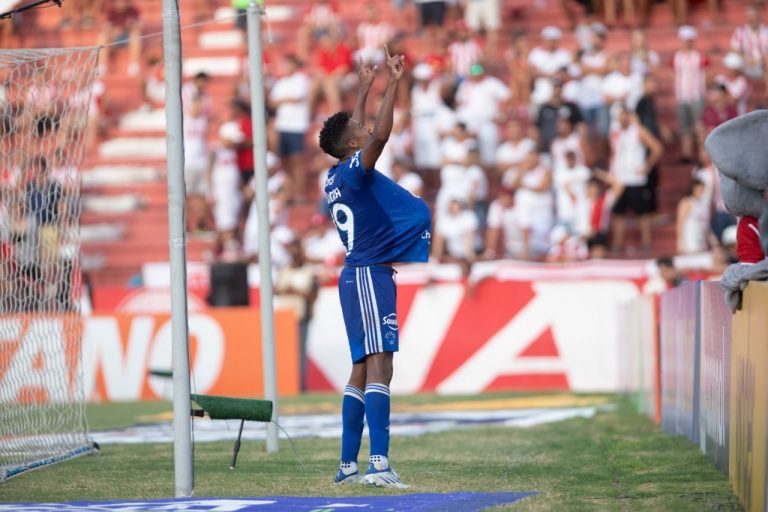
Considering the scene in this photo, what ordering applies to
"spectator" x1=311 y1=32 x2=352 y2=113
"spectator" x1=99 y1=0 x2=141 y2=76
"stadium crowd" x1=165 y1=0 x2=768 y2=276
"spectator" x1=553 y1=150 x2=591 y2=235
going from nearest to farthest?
"spectator" x1=553 y1=150 x2=591 y2=235 → "stadium crowd" x1=165 y1=0 x2=768 y2=276 → "spectator" x1=311 y1=32 x2=352 y2=113 → "spectator" x1=99 y1=0 x2=141 y2=76

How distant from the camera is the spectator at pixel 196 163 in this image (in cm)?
2500

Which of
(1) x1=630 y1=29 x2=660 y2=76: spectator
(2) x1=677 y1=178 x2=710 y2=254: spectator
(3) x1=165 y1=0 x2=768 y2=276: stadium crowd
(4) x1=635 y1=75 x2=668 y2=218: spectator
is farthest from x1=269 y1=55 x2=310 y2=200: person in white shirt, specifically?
(2) x1=677 y1=178 x2=710 y2=254: spectator

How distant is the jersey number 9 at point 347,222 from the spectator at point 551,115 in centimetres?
1504

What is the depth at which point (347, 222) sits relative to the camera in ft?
28.0

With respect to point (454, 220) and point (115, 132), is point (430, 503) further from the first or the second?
point (115, 132)

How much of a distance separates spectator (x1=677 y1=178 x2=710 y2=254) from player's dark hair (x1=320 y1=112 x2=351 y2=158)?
14298mm

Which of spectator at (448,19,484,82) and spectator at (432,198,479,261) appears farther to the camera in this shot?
spectator at (448,19,484,82)

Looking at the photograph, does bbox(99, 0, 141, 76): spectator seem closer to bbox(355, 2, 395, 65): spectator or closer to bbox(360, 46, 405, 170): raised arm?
bbox(355, 2, 395, 65): spectator

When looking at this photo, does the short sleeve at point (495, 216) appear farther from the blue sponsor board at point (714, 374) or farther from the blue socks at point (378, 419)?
the blue socks at point (378, 419)

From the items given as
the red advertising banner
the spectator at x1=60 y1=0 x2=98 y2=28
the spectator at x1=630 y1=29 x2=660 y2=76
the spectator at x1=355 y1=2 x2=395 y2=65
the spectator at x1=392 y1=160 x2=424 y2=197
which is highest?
the spectator at x1=60 y1=0 x2=98 y2=28

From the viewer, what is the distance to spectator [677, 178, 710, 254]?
22.0 meters

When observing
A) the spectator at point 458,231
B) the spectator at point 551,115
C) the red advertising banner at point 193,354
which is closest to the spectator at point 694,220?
→ the spectator at point 551,115

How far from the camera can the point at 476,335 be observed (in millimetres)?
21312

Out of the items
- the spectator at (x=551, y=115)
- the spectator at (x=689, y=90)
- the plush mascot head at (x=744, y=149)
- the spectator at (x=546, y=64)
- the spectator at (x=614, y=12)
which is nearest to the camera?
the plush mascot head at (x=744, y=149)
